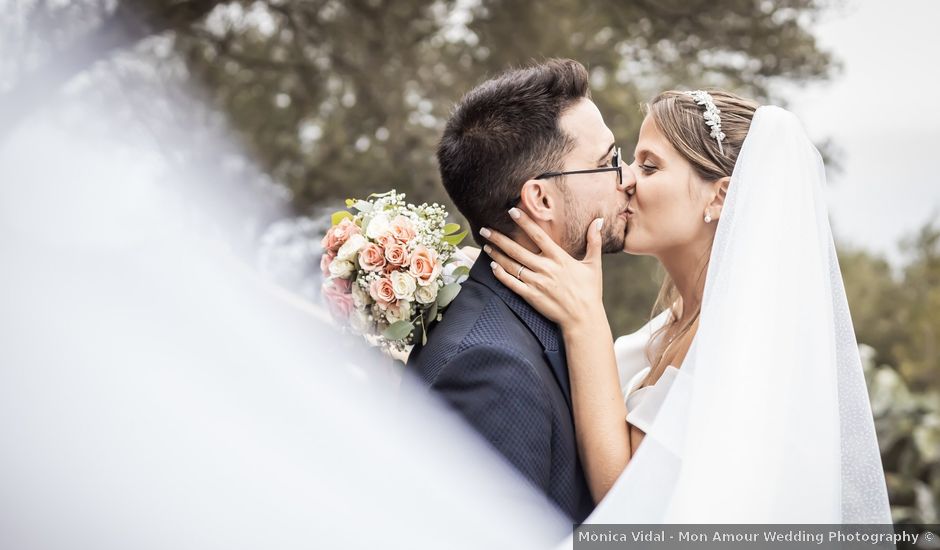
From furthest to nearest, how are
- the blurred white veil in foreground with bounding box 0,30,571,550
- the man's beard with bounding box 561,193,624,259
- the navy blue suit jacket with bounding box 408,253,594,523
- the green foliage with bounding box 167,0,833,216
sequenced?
the green foliage with bounding box 167,0,833,216 → the man's beard with bounding box 561,193,624,259 → the navy blue suit jacket with bounding box 408,253,594,523 → the blurred white veil in foreground with bounding box 0,30,571,550

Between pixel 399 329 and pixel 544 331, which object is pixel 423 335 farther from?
pixel 544 331

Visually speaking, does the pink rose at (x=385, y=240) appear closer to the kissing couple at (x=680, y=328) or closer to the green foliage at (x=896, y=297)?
the kissing couple at (x=680, y=328)

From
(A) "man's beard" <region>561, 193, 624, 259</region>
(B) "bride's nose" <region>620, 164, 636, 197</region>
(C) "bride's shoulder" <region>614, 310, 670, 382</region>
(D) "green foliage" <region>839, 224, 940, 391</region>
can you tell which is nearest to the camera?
(A) "man's beard" <region>561, 193, 624, 259</region>

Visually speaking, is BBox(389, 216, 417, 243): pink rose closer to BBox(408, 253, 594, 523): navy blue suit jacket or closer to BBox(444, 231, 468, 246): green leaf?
BBox(444, 231, 468, 246): green leaf

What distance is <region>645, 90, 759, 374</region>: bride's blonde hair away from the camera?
3301mm

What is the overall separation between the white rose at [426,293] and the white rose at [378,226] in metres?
0.25

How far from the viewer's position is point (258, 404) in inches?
87.7

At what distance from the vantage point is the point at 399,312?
286cm

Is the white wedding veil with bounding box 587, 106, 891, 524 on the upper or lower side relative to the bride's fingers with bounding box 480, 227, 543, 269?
lower

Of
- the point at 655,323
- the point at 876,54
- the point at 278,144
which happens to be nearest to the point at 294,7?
the point at 278,144

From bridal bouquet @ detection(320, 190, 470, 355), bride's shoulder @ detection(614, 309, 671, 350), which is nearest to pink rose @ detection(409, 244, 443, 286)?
bridal bouquet @ detection(320, 190, 470, 355)

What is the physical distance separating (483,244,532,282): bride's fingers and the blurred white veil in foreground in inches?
23.4

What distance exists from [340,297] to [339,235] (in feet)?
0.76

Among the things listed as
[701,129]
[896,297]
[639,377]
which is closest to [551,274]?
[701,129]
